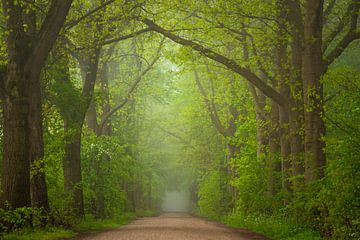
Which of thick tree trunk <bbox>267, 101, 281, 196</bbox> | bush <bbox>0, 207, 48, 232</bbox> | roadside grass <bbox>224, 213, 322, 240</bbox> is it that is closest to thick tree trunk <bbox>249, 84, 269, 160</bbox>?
thick tree trunk <bbox>267, 101, 281, 196</bbox>

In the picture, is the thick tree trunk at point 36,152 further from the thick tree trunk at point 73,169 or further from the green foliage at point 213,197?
the green foliage at point 213,197

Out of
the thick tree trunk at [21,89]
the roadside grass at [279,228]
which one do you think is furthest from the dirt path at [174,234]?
the thick tree trunk at [21,89]

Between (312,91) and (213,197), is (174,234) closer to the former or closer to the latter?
(312,91)

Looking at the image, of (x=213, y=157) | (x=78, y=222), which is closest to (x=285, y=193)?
(x=78, y=222)

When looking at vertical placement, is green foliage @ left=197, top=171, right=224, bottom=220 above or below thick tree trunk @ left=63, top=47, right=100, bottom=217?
below

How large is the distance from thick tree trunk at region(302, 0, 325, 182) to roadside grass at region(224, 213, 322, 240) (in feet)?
4.82

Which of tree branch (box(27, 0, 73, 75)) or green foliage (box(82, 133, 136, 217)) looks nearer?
tree branch (box(27, 0, 73, 75))

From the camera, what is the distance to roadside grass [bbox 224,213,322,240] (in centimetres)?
1204

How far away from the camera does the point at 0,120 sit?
16.0 meters

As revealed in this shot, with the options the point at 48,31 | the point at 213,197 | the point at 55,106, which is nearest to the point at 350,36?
the point at 48,31

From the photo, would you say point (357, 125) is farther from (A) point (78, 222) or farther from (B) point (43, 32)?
(A) point (78, 222)

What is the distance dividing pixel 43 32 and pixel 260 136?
43.7 feet

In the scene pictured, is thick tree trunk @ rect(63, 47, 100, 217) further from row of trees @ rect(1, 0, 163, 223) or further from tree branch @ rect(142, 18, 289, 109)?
tree branch @ rect(142, 18, 289, 109)

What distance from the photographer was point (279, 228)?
14.2 m
